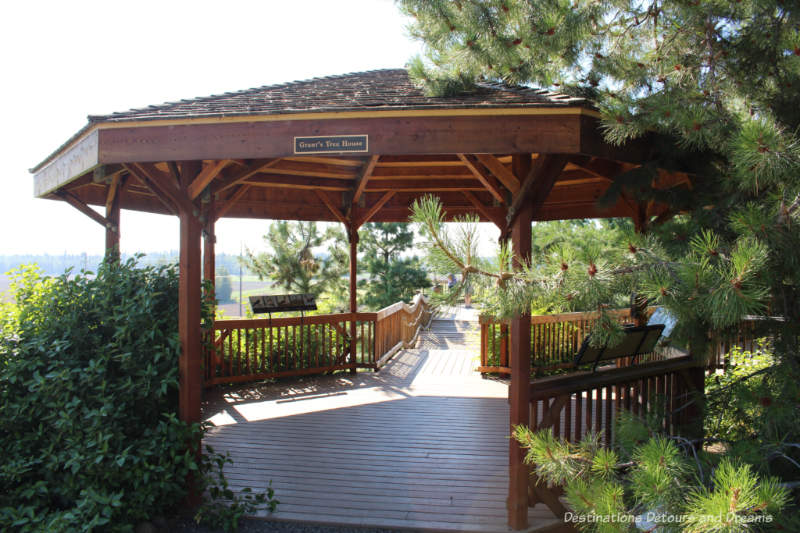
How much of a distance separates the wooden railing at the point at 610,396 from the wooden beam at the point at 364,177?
348cm

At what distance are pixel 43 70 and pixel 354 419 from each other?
40.1 meters

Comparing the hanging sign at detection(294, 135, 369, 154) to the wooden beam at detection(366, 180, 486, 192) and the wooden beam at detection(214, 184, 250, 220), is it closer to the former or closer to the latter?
the wooden beam at detection(214, 184, 250, 220)

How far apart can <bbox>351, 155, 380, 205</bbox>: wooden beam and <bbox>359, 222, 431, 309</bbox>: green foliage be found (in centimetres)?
993

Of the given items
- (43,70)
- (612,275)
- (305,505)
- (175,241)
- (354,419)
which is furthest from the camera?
(43,70)

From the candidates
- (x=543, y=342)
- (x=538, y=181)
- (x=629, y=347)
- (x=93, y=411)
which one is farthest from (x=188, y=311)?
(x=543, y=342)

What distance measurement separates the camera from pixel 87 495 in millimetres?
3139

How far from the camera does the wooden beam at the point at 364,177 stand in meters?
6.03

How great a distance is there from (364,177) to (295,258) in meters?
9.24

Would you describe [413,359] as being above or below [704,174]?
below

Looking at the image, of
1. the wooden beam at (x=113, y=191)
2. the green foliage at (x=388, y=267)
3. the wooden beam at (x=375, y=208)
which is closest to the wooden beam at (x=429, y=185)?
the wooden beam at (x=375, y=208)

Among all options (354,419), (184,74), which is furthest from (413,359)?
(184,74)

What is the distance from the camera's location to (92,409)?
11.1 feet

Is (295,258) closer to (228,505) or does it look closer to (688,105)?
(228,505)

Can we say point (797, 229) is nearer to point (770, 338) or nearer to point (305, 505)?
point (770, 338)
